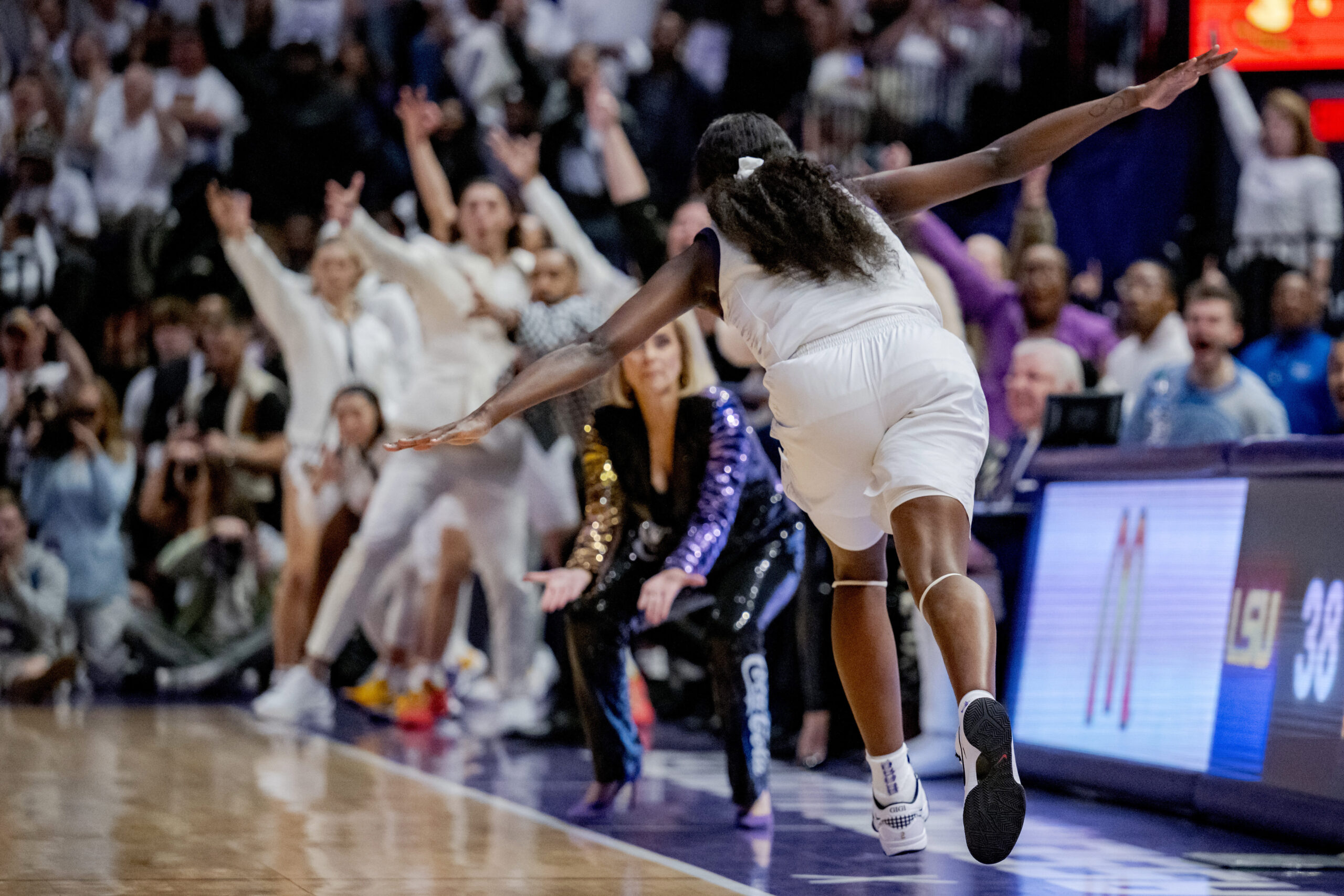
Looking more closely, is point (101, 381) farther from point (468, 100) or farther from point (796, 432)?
point (796, 432)

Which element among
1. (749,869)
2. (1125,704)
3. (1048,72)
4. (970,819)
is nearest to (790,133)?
(1048,72)

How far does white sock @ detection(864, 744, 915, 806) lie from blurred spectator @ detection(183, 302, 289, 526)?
584cm

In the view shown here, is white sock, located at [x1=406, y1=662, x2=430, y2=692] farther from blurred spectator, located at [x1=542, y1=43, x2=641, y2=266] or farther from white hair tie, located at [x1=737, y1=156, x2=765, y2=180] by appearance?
white hair tie, located at [x1=737, y1=156, x2=765, y2=180]

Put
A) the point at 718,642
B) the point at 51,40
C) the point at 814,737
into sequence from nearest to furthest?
the point at 718,642, the point at 814,737, the point at 51,40

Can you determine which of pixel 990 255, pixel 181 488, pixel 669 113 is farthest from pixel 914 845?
pixel 669 113

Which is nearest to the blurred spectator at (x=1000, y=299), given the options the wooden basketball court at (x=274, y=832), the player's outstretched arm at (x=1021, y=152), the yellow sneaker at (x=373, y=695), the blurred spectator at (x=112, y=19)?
→ the yellow sneaker at (x=373, y=695)

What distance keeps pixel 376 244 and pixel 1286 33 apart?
490 cm

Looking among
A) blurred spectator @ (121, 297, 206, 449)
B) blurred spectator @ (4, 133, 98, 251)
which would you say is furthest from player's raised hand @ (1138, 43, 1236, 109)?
blurred spectator @ (4, 133, 98, 251)

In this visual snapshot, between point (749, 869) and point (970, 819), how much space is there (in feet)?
4.54

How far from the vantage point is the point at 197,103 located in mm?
10500

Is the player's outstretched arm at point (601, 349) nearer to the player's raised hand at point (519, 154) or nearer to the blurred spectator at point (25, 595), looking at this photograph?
the player's raised hand at point (519, 154)

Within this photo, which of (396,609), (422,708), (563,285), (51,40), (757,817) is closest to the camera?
(757,817)

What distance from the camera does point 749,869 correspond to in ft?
13.6

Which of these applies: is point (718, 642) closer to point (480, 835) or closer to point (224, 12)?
point (480, 835)
